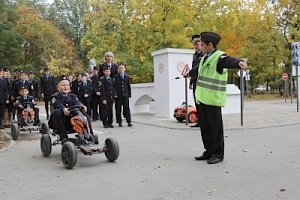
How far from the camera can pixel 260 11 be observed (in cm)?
4169

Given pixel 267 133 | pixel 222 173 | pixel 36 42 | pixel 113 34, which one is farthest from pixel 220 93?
pixel 36 42

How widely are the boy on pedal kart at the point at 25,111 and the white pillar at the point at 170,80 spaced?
5.10 meters

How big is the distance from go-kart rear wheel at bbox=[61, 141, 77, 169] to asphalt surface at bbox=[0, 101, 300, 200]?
11 centimetres

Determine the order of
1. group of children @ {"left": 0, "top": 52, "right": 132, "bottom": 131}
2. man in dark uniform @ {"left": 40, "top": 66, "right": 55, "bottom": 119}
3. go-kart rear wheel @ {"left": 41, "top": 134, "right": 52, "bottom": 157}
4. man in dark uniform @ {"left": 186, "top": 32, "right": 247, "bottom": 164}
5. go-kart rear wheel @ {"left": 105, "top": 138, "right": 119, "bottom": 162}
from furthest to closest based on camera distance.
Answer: man in dark uniform @ {"left": 40, "top": 66, "right": 55, "bottom": 119}, group of children @ {"left": 0, "top": 52, "right": 132, "bottom": 131}, go-kart rear wheel @ {"left": 41, "top": 134, "right": 52, "bottom": 157}, go-kart rear wheel @ {"left": 105, "top": 138, "right": 119, "bottom": 162}, man in dark uniform @ {"left": 186, "top": 32, "right": 247, "bottom": 164}

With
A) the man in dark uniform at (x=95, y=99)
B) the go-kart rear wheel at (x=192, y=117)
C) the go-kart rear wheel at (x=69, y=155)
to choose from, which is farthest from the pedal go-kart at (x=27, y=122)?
the go-kart rear wheel at (x=69, y=155)

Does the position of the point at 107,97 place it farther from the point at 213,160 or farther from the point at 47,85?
the point at 213,160

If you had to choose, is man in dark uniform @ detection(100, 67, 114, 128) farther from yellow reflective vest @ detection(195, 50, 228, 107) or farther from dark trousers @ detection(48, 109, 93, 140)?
yellow reflective vest @ detection(195, 50, 228, 107)

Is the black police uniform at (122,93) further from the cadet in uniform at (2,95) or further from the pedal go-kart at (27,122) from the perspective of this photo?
the cadet in uniform at (2,95)

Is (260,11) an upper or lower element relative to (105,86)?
upper

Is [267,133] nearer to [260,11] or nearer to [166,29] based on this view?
[166,29]

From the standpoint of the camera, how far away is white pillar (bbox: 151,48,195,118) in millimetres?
16453

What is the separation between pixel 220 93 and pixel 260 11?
35989 mm

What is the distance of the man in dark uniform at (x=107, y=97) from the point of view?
14125 mm

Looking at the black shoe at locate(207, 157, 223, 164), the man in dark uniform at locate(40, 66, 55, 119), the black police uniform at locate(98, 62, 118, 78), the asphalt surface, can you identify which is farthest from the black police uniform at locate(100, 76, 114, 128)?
the black shoe at locate(207, 157, 223, 164)
